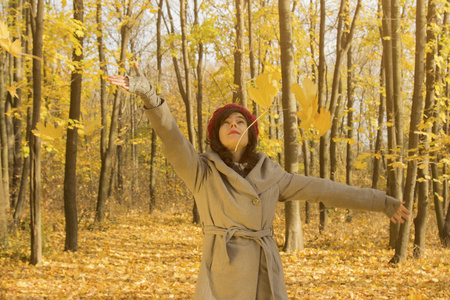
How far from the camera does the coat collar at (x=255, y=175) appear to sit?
2242mm

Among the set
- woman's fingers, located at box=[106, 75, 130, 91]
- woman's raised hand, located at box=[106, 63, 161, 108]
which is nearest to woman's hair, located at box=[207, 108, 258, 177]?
woman's raised hand, located at box=[106, 63, 161, 108]

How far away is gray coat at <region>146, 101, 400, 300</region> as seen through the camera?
7.11ft

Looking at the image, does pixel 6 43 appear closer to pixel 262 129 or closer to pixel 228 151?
pixel 228 151

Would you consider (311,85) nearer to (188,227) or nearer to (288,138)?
(288,138)

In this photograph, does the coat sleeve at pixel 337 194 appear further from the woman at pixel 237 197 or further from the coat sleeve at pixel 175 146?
the coat sleeve at pixel 175 146

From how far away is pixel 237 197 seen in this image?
2.25m

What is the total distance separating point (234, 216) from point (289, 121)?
556 cm

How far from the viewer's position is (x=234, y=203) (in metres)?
2.22

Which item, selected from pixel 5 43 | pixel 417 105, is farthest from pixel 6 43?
pixel 417 105

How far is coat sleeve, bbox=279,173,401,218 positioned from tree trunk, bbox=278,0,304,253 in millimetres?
4856

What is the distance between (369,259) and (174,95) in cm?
2019

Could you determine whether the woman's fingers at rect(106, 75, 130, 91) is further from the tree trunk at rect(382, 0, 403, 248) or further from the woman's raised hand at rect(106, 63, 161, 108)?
the tree trunk at rect(382, 0, 403, 248)

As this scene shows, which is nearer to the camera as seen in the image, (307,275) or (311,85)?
(311,85)

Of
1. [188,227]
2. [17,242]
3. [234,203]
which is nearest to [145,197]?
[188,227]
